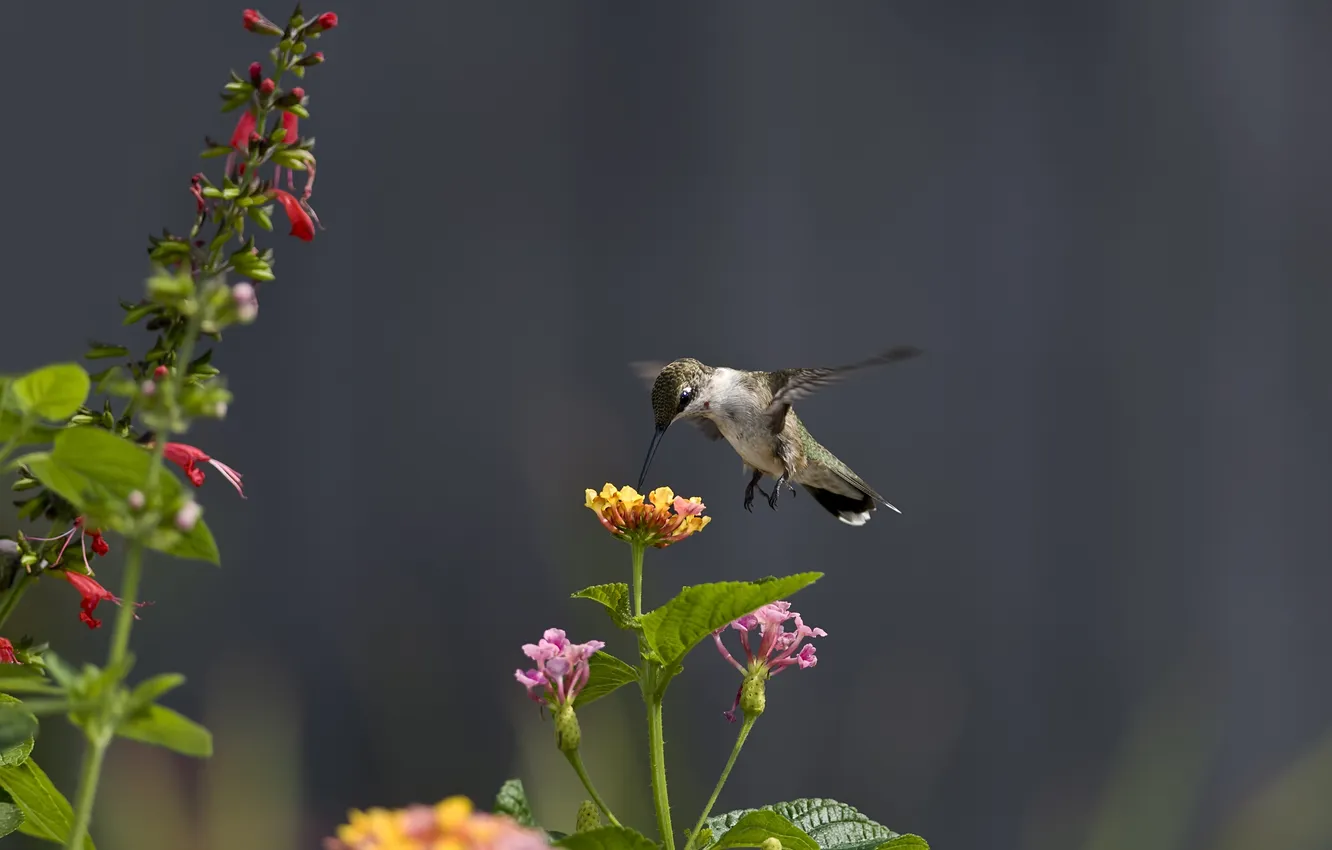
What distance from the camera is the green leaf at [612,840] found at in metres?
0.59

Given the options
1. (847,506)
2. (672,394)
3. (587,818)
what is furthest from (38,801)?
(847,506)

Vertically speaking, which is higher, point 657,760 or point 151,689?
point 151,689

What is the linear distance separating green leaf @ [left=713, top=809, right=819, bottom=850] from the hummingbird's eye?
35.2 inches

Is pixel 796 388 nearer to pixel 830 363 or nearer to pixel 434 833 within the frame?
pixel 434 833

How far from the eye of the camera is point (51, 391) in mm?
540

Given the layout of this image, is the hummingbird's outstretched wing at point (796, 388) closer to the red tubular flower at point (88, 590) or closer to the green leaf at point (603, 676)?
the green leaf at point (603, 676)

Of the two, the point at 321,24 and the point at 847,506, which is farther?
the point at 847,506

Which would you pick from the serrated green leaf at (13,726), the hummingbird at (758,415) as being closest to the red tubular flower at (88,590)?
the serrated green leaf at (13,726)

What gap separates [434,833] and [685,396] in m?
1.16

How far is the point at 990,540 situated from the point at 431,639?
1.59 meters

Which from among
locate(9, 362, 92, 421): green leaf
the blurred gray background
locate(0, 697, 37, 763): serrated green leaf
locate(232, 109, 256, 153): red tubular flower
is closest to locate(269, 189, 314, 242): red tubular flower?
locate(232, 109, 256, 153): red tubular flower

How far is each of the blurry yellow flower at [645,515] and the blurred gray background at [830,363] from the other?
6.82ft

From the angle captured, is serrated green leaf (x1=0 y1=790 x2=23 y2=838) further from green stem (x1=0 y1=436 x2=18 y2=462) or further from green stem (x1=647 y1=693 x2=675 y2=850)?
green stem (x1=647 y1=693 x2=675 y2=850)

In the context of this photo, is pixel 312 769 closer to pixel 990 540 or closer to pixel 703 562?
pixel 703 562
